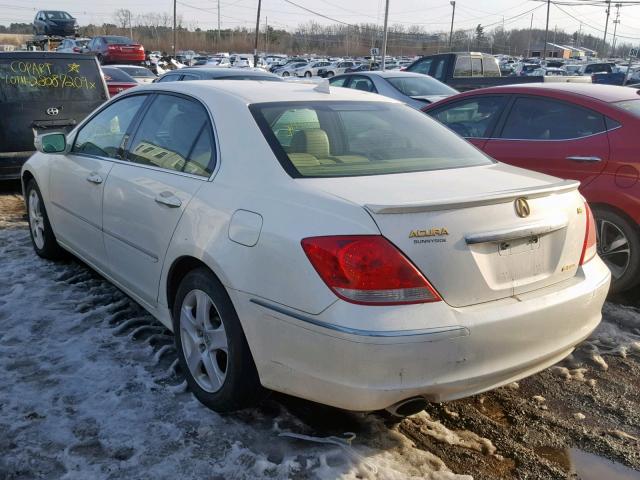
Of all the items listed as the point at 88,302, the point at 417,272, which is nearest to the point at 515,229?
the point at 417,272

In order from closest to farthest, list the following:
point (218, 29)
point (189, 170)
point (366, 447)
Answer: point (366, 447), point (189, 170), point (218, 29)

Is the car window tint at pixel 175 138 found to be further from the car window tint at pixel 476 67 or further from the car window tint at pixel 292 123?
the car window tint at pixel 476 67

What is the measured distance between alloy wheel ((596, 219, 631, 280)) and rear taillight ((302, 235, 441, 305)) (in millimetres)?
2964

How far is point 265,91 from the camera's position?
3527mm

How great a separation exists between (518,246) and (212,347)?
1479 mm

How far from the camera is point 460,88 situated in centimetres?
1361

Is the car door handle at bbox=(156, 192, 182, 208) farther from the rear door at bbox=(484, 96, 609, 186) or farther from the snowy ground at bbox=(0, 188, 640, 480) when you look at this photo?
the rear door at bbox=(484, 96, 609, 186)

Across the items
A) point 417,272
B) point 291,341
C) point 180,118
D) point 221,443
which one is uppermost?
point 180,118

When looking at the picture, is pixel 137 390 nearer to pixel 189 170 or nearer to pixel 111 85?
pixel 189 170

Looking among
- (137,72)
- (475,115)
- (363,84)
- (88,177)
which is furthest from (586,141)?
(137,72)

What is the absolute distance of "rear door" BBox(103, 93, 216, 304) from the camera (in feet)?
10.5

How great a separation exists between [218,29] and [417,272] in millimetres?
102736

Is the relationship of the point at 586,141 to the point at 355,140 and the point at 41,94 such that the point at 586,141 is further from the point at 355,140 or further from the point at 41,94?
the point at 41,94

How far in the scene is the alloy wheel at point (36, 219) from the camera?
17.1ft
